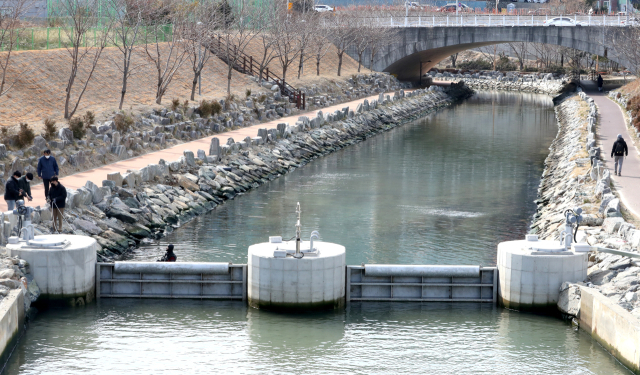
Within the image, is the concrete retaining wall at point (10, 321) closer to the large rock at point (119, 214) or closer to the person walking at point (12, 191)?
the person walking at point (12, 191)

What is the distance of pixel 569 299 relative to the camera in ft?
67.2

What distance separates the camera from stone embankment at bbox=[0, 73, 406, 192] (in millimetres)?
31188

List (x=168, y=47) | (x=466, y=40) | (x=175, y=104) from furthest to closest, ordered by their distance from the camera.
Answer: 1. (x=466, y=40)
2. (x=168, y=47)
3. (x=175, y=104)

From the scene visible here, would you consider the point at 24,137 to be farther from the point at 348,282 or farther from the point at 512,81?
the point at 512,81

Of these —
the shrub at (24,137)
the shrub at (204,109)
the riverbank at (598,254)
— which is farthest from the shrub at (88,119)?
the riverbank at (598,254)

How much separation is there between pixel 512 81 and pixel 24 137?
86882 millimetres

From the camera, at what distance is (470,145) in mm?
54000

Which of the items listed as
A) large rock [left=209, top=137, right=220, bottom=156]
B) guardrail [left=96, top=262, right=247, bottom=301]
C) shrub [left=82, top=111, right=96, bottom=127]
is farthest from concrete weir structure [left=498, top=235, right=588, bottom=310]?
shrub [left=82, top=111, right=96, bottom=127]

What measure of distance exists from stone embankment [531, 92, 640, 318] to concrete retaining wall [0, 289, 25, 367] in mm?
13063

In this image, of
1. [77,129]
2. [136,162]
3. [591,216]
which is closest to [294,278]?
[591,216]

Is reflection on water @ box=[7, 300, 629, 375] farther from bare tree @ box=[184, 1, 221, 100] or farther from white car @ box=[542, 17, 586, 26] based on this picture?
white car @ box=[542, 17, 586, 26]

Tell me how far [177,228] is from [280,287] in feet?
33.5

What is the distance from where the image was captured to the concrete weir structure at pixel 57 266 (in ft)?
68.0

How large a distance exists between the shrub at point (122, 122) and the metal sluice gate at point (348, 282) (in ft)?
55.0
